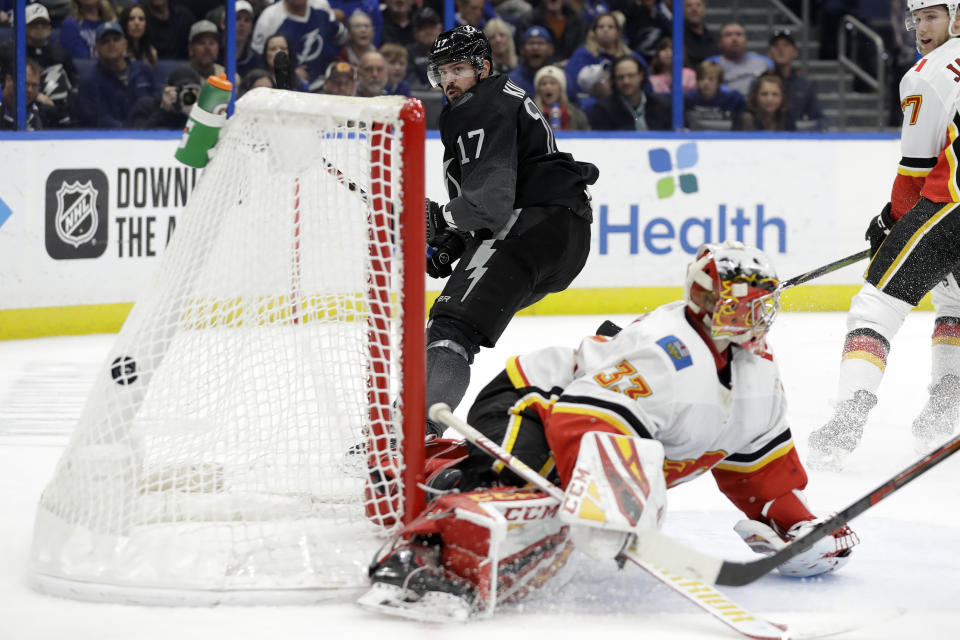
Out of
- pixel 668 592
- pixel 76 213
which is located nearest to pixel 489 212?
pixel 668 592

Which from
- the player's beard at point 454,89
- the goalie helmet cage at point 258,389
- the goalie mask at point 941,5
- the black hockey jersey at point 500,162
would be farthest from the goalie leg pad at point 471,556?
the goalie mask at point 941,5

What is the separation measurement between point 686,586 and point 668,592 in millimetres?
169

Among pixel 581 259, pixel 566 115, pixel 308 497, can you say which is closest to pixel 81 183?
pixel 566 115

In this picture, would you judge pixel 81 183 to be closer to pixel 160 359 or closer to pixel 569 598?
pixel 160 359

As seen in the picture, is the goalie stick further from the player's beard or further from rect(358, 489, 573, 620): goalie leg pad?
the player's beard

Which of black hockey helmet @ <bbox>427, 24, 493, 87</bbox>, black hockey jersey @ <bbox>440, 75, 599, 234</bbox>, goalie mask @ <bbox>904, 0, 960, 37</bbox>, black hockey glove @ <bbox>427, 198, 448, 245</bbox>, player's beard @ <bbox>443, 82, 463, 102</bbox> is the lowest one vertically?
black hockey glove @ <bbox>427, 198, 448, 245</bbox>

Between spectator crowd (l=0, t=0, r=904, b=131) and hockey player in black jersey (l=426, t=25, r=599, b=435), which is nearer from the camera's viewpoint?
hockey player in black jersey (l=426, t=25, r=599, b=435)

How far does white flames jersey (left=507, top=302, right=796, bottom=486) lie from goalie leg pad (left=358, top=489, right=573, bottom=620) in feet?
0.42

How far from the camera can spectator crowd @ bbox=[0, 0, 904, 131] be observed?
604cm

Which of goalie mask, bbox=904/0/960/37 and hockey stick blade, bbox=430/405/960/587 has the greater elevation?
goalie mask, bbox=904/0/960/37

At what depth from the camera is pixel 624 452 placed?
227 centimetres

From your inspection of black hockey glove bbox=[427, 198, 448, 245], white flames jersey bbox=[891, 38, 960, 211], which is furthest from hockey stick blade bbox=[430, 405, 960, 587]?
→ white flames jersey bbox=[891, 38, 960, 211]

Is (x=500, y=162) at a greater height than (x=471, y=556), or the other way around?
(x=500, y=162)

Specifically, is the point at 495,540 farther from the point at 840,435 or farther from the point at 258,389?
the point at 840,435
